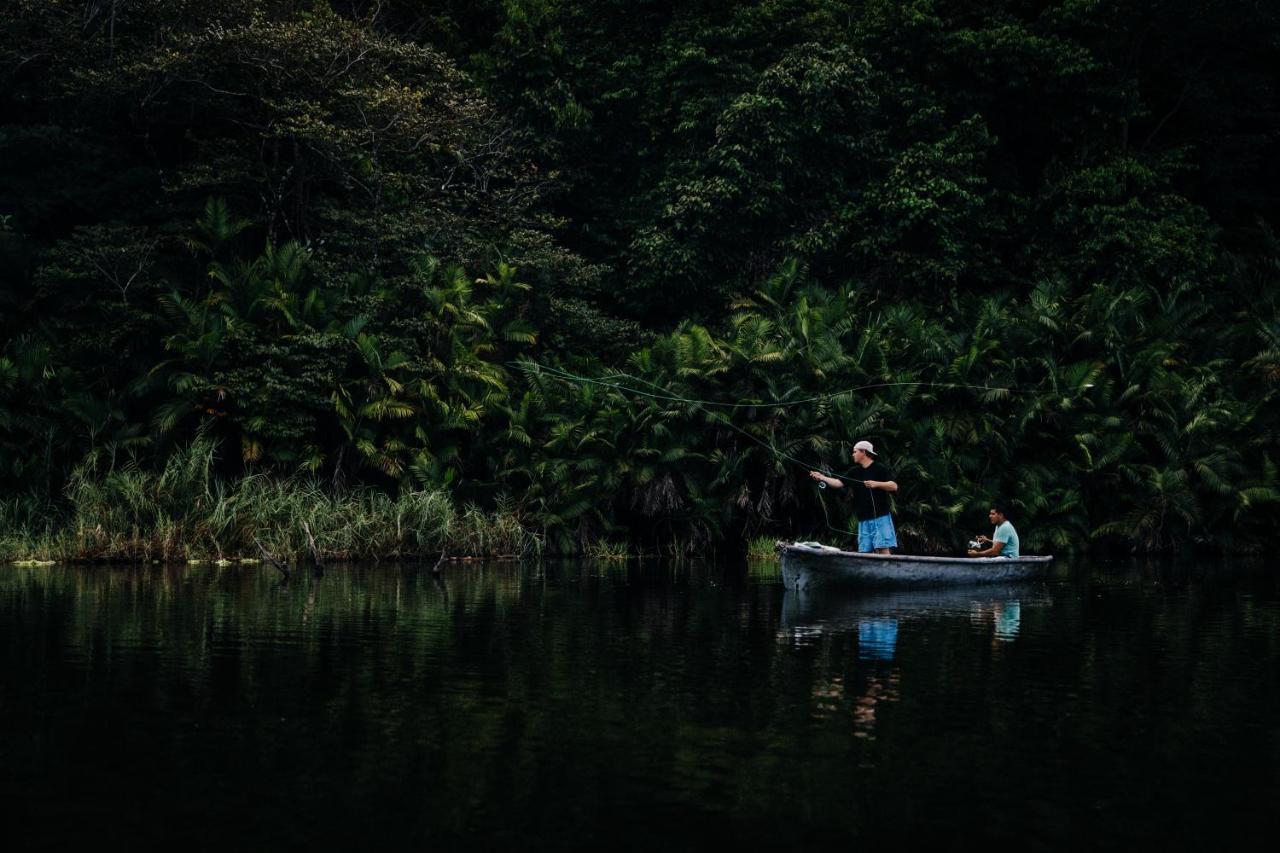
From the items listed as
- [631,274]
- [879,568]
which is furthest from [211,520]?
[631,274]

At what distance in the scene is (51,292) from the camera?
2738 cm

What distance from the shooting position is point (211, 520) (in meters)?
23.5

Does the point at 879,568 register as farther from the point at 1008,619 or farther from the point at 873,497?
the point at 1008,619

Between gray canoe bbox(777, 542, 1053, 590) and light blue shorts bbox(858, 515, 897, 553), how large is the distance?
2.36 feet

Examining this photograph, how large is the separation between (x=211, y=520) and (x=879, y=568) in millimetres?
11444

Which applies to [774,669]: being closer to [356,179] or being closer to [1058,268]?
[356,179]

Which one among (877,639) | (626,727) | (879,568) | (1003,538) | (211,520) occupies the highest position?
(211,520)

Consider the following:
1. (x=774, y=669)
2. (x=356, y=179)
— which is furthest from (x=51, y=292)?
(x=774, y=669)

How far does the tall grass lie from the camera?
2311cm

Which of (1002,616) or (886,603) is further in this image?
(886,603)

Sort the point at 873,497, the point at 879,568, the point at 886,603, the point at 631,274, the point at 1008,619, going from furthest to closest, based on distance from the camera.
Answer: the point at 631,274 < the point at 873,497 < the point at 879,568 < the point at 886,603 < the point at 1008,619

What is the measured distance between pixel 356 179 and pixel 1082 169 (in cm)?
1708

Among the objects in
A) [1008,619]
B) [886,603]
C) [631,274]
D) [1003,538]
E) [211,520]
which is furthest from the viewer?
[631,274]

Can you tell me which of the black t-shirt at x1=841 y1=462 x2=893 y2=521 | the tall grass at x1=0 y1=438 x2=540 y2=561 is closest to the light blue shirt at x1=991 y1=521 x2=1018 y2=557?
the black t-shirt at x1=841 y1=462 x2=893 y2=521
